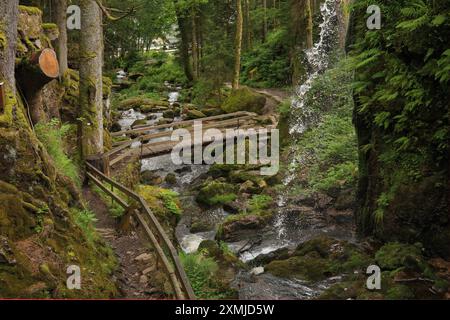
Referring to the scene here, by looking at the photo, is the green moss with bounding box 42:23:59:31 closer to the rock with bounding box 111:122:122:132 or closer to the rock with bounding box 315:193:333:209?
the rock with bounding box 315:193:333:209

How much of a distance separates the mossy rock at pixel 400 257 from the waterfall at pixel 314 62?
11.6 metres

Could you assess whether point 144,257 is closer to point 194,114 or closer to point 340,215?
point 340,215

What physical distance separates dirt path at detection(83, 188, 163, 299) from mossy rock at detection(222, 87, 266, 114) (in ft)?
48.6

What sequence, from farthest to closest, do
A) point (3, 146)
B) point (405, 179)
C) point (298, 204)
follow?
point (298, 204), point (405, 179), point (3, 146)

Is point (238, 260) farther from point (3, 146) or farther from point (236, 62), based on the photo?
point (236, 62)

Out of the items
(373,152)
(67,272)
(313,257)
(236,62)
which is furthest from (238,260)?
(236,62)

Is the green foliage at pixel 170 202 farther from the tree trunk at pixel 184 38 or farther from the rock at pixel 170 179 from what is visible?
the tree trunk at pixel 184 38

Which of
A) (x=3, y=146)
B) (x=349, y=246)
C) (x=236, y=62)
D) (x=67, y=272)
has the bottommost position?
(x=349, y=246)

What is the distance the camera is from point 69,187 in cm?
873

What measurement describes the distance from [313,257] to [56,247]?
18.8 feet

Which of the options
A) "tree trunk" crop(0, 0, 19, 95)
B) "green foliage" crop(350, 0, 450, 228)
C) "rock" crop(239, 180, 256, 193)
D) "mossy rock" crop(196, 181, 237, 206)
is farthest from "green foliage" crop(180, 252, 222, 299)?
"rock" crop(239, 180, 256, 193)

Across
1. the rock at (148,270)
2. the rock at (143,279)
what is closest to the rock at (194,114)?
the rock at (148,270)

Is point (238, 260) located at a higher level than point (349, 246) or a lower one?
lower

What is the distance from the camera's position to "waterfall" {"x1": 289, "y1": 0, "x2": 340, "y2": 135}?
19.8 meters
